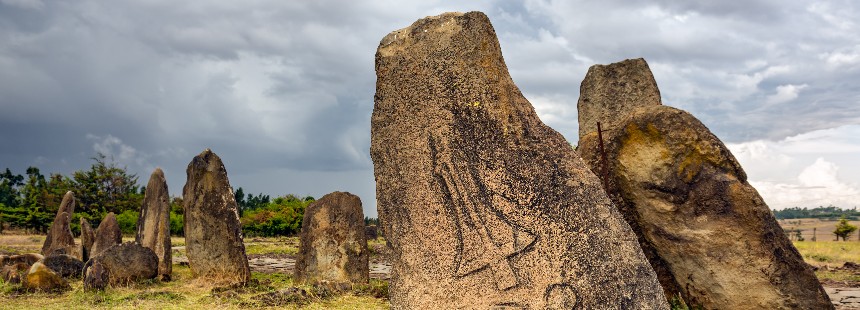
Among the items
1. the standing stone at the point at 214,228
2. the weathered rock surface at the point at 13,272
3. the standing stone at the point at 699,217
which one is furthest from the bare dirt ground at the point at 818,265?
the weathered rock surface at the point at 13,272

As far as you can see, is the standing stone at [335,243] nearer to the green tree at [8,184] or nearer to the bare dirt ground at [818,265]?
the bare dirt ground at [818,265]

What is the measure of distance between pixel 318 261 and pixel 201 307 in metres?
2.37

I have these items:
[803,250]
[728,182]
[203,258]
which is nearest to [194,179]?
[203,258]

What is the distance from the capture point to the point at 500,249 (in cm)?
531

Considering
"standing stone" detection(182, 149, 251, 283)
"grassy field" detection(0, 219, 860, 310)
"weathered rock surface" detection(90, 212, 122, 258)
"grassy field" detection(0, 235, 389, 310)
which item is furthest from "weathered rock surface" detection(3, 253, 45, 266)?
"standing stone" detection(182, 149, 251, 283)

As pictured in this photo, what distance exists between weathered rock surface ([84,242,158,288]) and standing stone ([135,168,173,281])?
3.04 ft

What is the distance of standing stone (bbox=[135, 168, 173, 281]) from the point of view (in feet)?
48.3

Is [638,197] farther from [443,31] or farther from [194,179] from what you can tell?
[194,179]

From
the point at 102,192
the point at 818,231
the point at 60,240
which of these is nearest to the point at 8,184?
the point at 102,192

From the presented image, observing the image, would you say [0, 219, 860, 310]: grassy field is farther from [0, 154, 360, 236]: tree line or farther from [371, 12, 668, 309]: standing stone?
[0, 154, 360, 236]: tree line

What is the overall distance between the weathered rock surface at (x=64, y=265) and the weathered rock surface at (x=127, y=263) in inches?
80.5

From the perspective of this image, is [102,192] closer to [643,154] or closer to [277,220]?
[277,220]

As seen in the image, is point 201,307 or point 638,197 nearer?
point 638,197

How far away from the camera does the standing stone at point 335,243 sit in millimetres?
12266
